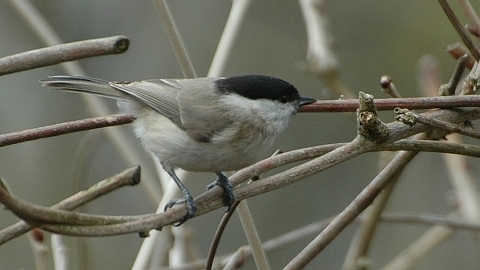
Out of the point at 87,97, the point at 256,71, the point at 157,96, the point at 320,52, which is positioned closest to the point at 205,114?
the point at 157,96

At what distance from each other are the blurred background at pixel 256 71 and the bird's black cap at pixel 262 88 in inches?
124

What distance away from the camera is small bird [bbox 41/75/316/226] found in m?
2.41

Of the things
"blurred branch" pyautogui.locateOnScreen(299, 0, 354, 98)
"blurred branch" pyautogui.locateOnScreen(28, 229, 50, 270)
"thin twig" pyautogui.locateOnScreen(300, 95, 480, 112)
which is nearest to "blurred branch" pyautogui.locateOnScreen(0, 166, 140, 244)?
"blurred branch" pyautogui.locateOnScreen(28, 229, 50, 270)

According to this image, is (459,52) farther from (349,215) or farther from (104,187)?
(104,187)

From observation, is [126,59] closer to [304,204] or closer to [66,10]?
[66,10]

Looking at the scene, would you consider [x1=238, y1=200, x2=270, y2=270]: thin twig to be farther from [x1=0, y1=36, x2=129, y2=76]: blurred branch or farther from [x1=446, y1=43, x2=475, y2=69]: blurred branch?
[x1=446, y1=43, x2=475, y2=69]: blurred branch

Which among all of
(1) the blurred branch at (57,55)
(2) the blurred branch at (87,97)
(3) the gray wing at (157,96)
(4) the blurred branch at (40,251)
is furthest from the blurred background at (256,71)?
(1) the blurred branch at (57,55)

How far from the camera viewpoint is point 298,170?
1606mm

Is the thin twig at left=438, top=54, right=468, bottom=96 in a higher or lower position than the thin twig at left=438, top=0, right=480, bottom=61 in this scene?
lower

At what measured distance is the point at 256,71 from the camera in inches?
261

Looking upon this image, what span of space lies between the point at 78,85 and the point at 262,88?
69 centimetres

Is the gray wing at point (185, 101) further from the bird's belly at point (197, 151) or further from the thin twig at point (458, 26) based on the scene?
the thin twig at point (458, 26)

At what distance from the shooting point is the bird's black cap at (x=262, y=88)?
99.9 inches

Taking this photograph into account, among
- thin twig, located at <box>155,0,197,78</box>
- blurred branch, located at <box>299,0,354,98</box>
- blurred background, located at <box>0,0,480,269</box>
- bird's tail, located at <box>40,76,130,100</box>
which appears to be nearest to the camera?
thin twig, located at <box>155,0,197,78</box>
